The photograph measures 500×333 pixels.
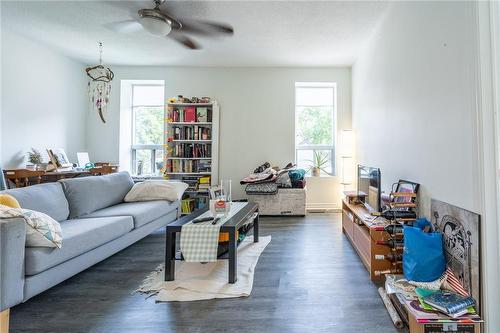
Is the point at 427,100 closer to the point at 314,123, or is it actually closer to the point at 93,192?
the point at 314,123

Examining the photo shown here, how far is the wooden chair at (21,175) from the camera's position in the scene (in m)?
3.15

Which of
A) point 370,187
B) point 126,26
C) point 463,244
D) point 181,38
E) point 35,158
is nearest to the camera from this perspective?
point 463,244

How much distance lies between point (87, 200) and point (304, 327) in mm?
2563

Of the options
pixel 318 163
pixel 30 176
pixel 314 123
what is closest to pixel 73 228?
pixel 30 176

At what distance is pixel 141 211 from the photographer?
2.70 m

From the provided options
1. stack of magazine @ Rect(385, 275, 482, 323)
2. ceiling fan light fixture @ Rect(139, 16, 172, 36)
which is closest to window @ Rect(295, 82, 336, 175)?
ceiling fan light fixture @ Rect(139, 16, 172, 36)

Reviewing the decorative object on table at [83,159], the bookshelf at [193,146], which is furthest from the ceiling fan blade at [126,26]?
the decorative object on table at [83,159]

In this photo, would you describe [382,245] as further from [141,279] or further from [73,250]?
[73,250]

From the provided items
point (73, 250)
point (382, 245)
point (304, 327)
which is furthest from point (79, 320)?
point (382, 245)

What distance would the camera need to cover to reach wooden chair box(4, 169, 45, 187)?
3.15 metres

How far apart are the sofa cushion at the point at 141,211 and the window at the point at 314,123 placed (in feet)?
9.42

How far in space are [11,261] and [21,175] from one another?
250 centimetres

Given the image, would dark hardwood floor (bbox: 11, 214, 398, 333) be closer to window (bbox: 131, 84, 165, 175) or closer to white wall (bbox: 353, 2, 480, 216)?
white wall (bbox: 353, 2, 480, 216)

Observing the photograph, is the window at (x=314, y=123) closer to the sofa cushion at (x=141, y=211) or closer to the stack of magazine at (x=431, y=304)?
the sofa cushion at (x=141, y=211)
